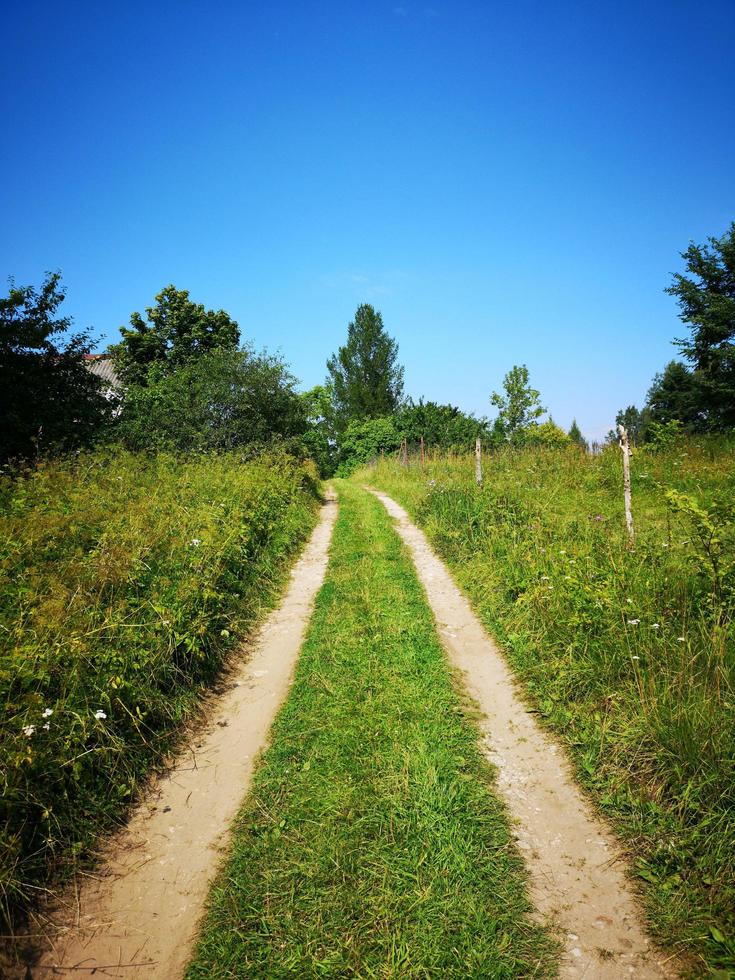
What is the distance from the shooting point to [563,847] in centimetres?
314

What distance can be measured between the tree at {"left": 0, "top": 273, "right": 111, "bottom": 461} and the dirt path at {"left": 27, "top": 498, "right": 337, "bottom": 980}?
9.13 metres

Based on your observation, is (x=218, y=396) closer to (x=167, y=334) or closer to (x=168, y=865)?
(x=168, y=865)

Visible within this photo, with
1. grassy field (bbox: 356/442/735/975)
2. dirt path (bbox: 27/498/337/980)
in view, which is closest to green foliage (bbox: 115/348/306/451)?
grassy field (bbox: 356/442/735/975)

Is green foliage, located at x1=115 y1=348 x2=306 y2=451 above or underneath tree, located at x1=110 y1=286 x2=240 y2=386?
underneath

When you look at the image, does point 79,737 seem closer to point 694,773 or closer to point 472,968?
point 472,968

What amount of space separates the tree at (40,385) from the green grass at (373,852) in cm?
992

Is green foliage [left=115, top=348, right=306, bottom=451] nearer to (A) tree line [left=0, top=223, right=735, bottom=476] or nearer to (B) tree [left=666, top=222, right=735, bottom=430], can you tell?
(A) tree line [left=0, top=223, right=735, bottom=476]

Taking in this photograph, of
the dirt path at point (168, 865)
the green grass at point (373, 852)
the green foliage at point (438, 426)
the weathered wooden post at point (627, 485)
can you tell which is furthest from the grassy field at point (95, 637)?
the green foliage at point (438, 426)

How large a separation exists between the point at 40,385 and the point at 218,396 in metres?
5.11

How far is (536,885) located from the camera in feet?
9.41

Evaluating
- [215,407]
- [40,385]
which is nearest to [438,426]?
[215,407]

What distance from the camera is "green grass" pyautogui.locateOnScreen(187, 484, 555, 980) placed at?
250 centimetres

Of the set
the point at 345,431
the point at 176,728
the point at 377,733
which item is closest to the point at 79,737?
the point at 176,728

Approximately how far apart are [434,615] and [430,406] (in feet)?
86.1
